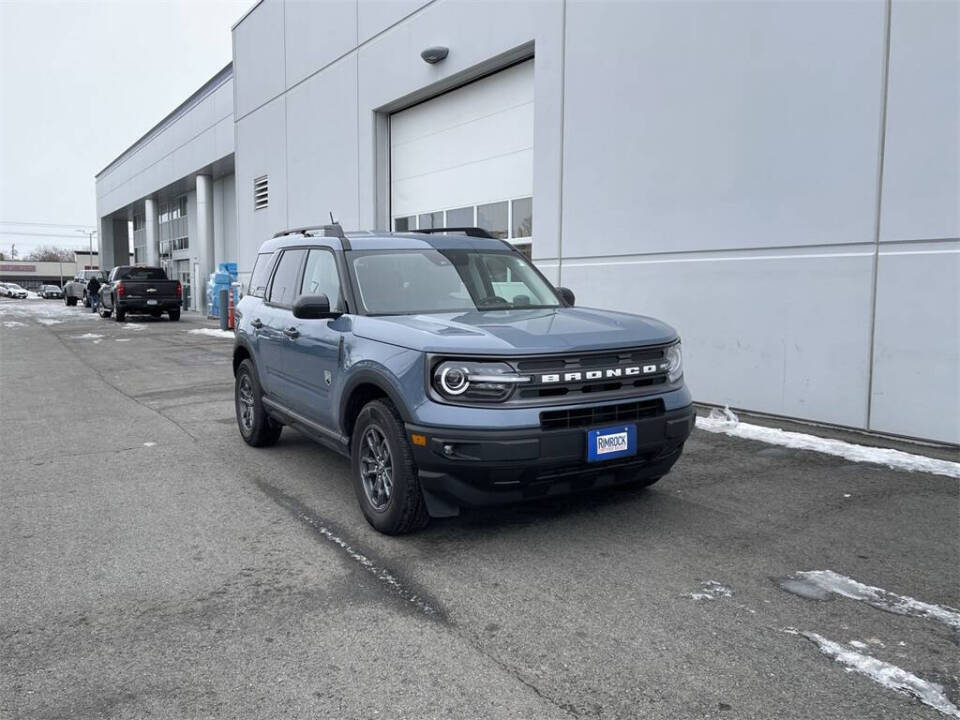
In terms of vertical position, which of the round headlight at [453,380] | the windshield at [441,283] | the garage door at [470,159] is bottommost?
the round headlight at [453,380]

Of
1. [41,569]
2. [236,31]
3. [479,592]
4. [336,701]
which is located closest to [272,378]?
[41,569]

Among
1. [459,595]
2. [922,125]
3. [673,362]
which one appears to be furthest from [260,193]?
[459,595]

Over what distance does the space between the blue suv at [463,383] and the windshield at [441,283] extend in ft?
0.04

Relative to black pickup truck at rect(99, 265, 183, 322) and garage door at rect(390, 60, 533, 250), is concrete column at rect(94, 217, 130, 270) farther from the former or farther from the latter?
garage door at rect(390, 60, 533, 250)

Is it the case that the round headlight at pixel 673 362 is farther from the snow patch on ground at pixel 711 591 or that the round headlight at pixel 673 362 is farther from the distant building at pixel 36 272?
the distant building at pixel 36 272

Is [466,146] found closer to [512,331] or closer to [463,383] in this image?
[512,331]

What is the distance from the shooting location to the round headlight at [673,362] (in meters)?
4.65

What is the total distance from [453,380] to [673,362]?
1.49 meters

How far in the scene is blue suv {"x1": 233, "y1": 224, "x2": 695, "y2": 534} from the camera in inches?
158

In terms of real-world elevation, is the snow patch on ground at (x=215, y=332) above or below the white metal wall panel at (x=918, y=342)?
below

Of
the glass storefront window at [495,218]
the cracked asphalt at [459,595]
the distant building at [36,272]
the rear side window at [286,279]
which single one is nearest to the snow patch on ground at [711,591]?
the cracked asphalt at [459,595]

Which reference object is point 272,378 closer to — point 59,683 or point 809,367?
point 59,683

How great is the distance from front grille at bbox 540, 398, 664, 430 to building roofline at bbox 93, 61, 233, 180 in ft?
87.5

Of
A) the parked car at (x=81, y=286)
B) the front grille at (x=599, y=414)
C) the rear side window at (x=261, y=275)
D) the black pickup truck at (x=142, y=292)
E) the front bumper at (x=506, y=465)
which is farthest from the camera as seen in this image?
the parked car at (x=81, y=286)
